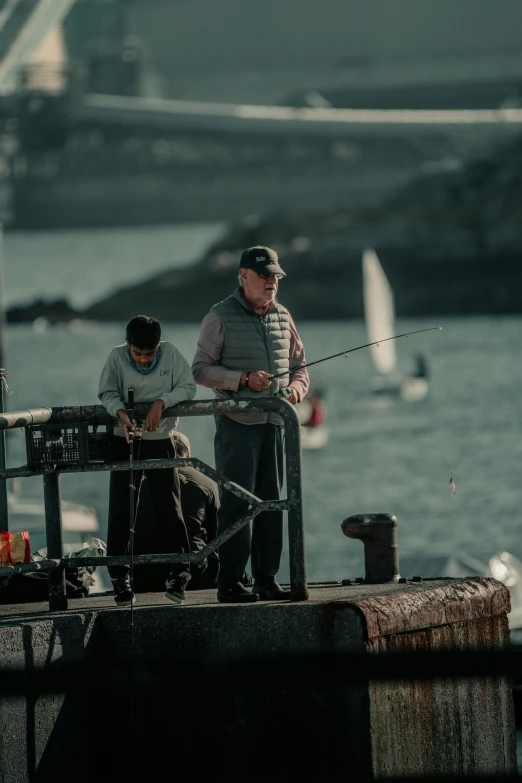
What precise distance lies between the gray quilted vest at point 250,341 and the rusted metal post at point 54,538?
2.37 feet

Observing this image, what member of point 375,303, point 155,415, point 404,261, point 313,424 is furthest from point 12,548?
point 404,261

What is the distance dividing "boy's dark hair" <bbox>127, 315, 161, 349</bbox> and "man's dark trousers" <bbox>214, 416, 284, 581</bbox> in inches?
15.3

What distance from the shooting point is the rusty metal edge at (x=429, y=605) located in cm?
523

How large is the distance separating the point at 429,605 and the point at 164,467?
40.1 inches

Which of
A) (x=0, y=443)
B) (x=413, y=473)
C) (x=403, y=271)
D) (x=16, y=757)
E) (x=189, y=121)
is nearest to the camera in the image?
(x=16, y=757)

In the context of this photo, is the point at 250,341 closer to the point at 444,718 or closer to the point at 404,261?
the point at 444,718

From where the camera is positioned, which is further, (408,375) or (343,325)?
(343,325)

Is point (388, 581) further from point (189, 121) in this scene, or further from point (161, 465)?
point (189, 121)

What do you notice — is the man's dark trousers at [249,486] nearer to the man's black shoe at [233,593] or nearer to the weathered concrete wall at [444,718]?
the man's black shoe at [233,593]

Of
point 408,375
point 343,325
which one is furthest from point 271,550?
point 343,325

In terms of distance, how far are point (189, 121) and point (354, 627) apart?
556 feet

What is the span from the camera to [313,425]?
161 ft

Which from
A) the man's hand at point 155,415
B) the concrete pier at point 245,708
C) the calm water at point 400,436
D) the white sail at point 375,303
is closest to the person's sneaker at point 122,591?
the concrete pier at point 245,708

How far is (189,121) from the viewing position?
172m
